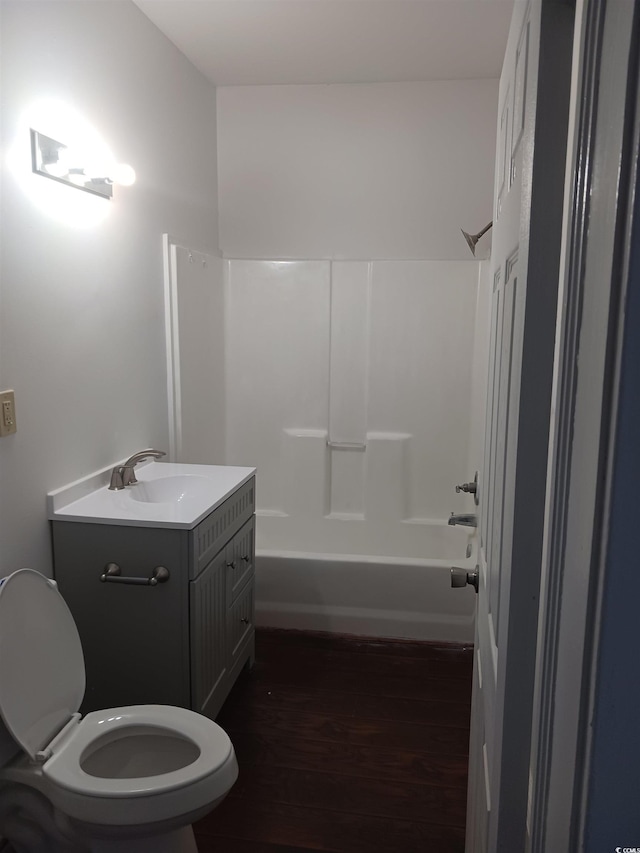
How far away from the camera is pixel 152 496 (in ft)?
7.75

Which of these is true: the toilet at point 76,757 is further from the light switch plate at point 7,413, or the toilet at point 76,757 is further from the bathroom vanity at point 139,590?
the light switch plate at point 7,413

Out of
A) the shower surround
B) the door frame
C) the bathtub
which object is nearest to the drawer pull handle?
the bathtub

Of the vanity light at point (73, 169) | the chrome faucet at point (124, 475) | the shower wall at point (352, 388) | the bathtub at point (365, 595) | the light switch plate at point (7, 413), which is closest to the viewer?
the light switch plate at point (7, 413)

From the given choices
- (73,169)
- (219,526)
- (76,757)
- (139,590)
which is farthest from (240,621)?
(73,169)

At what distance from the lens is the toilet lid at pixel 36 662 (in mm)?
1479

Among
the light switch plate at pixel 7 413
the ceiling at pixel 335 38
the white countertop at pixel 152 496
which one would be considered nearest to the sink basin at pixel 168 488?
the white countertop at pixel 152 496

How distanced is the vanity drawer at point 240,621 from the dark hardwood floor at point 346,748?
0.21m

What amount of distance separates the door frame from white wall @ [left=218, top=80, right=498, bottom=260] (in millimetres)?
2830

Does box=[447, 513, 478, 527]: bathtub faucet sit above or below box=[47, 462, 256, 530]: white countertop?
above

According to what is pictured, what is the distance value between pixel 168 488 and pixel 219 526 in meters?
0.36

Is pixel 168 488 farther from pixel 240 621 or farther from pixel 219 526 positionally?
pixel 240 621

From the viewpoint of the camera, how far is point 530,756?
2.66 ft

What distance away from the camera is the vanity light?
5.89ft

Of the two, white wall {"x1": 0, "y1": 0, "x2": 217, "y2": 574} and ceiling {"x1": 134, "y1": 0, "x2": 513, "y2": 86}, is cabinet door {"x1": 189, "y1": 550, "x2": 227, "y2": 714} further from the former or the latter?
ceiling {"x1": 134, "y1": 0, "x2": 513, "y2": 86}
